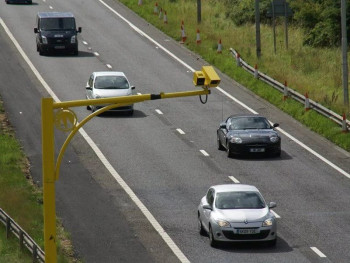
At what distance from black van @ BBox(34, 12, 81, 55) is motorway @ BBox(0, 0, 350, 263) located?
75cm

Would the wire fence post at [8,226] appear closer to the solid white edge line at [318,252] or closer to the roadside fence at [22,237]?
the roadside fence at [22,237]

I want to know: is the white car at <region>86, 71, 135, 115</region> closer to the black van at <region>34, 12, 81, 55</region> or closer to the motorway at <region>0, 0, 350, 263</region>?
the motorway at <region>0, 0, 350, 263</region>

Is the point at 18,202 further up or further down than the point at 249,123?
further down

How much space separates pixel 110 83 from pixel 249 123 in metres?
9.43

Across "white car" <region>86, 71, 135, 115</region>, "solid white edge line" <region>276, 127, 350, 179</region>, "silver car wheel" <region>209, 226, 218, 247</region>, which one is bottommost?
"solid white edge line" <region>276, 127, 350, 179</region>

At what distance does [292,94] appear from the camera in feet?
161

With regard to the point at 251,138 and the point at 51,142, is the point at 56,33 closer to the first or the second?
the point at 251,138

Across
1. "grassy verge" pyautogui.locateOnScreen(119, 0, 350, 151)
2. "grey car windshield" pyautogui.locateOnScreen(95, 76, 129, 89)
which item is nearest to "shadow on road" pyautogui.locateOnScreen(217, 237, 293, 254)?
"grassy verge" pyautogui.locateOnScreen(119, 0, 350, 151)

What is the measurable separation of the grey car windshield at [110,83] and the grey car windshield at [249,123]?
342 inches

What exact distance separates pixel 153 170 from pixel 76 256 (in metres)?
10.1

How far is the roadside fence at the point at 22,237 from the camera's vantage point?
86.4ft

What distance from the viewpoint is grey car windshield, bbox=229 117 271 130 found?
40.3 meters

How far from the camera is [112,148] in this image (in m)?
41.5

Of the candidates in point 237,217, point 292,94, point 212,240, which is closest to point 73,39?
point 292,94
